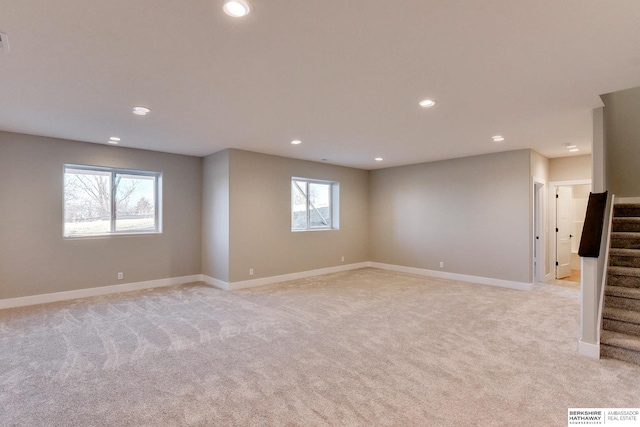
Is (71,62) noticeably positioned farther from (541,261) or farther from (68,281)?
(541,261)

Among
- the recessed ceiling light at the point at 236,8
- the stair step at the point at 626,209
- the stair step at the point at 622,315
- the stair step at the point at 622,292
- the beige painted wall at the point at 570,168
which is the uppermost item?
the recessed ceiling light at the point at 236,8

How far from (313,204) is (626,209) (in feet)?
17.2

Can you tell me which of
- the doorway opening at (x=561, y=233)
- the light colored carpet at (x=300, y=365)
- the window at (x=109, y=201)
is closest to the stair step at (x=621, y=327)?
the light colored carpet at (x=300, y=365)

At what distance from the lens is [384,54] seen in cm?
234

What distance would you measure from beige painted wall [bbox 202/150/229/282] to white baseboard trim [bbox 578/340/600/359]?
4822mm

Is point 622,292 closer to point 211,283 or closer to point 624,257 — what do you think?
point 624,257

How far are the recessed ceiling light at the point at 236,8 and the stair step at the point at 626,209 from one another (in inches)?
214

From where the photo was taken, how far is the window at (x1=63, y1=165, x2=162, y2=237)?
16.8 ft

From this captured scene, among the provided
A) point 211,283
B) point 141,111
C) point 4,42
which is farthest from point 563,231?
point 4,42

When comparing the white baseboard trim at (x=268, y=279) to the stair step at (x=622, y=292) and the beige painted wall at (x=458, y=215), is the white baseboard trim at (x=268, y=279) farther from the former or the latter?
the stair step at (x=622, y=292)

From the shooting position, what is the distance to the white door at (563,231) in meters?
6.47

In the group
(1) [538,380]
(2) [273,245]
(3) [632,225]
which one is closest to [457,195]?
(3) [632,225]

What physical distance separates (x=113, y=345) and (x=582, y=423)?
13.0 feet

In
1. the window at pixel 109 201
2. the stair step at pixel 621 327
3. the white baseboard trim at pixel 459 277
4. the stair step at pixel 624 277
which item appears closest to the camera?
the stair step at pixel 621 327
